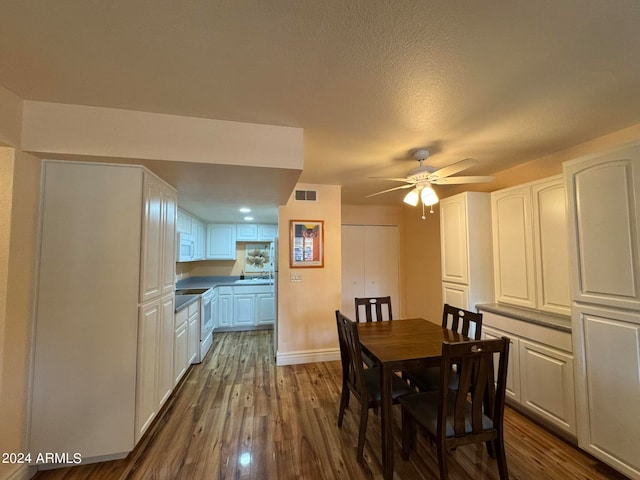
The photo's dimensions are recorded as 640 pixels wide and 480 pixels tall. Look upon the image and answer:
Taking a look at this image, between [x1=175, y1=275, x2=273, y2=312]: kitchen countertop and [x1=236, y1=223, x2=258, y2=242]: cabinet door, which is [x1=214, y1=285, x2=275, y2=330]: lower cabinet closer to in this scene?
[x1=175, y1=275, x2=273, y2=312]: kitchen countertop

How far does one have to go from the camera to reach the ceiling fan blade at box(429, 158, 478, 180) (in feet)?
6.14

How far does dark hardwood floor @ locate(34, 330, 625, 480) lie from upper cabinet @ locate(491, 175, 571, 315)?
1.09 m

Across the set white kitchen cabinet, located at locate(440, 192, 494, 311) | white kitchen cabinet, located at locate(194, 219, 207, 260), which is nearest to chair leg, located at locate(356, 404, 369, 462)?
white kitchen cabinet, located at locate(440, 192, 494, 311)

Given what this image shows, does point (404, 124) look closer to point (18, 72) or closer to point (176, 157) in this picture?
point (176, 157)

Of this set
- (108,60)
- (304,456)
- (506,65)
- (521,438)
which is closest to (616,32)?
(506,65)

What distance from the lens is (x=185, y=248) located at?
12.8ft

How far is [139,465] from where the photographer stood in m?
1.78

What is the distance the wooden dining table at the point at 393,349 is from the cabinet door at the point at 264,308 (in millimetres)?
2721

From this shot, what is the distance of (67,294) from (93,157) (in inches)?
37.2

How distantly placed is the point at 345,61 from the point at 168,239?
2093 millimetres

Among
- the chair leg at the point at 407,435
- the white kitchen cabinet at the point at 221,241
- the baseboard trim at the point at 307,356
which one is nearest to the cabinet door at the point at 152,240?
the baseboard trim at the point at 307,356

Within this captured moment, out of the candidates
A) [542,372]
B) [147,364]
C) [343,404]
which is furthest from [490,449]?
[147,364]

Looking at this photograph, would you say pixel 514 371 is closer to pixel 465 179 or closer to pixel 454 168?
pixel 465 179

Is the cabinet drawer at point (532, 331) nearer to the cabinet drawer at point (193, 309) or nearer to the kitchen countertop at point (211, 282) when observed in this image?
the cabinet drawer at point (193, 309)
